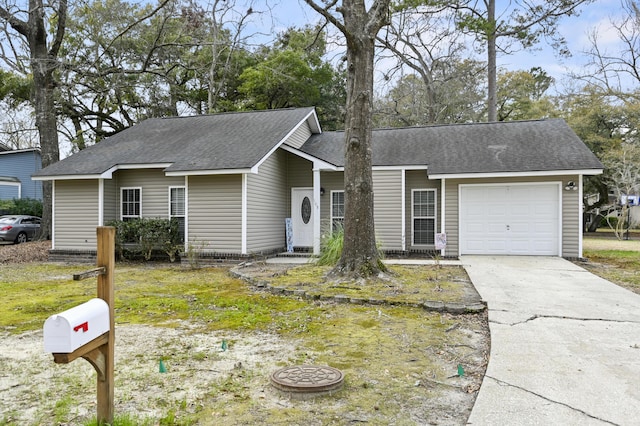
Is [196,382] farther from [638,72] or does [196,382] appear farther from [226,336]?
[638,72]

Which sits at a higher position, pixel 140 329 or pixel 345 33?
pixel 345 33

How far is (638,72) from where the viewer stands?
832 inches

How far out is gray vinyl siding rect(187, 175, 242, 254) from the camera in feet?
40.0

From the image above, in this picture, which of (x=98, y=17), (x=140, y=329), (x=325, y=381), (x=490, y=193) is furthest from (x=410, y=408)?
(x=98, y=17)

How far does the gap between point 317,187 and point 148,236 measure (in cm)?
491

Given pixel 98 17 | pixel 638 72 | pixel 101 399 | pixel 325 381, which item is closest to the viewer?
pixel 101 399

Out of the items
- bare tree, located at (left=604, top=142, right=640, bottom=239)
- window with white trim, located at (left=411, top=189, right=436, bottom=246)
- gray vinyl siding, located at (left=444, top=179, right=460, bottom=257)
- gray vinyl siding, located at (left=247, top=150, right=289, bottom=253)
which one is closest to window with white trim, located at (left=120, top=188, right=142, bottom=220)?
gray vinyl siding, located at (left=247, top=150, right=289, bottom=253)

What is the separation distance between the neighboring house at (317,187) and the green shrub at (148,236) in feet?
2.02

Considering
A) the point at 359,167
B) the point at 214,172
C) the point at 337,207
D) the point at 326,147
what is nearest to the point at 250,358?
the point at 359,167

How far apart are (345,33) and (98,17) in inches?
785

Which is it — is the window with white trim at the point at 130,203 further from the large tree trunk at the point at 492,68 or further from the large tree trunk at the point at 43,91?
the large tree trunk at the point at 492,68

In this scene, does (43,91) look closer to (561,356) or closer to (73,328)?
(73,328)

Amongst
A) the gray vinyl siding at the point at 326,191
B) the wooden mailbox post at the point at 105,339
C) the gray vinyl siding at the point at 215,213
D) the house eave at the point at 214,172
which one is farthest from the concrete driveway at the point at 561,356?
the gray vinyl siding at the point at 326,191

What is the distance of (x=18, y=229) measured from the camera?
19.4 metres
